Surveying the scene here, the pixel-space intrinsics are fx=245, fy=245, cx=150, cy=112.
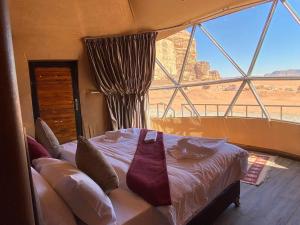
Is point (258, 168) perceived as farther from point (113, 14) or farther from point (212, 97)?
point (113, 14)

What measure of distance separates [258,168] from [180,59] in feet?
10.3

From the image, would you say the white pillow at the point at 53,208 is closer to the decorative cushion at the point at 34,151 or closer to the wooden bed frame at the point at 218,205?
the decorative cushion at the point at 34,151

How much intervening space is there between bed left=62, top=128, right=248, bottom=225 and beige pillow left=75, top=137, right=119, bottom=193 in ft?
0.49

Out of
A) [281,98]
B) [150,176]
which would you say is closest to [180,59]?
[281,98]

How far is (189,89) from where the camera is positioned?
235 inches

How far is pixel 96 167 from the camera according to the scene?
1978mm

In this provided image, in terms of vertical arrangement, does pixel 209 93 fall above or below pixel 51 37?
below

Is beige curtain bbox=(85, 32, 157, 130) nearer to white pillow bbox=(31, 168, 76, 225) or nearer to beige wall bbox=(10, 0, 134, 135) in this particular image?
beige wall bbox=(10, 0, 134, 135)

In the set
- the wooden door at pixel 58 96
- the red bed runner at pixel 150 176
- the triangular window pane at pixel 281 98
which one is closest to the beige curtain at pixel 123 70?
the wooden door at pixel 58 96

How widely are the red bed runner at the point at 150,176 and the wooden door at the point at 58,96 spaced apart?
2.52m

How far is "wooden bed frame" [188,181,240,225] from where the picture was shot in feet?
7.35

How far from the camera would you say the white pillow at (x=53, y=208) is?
1.53m

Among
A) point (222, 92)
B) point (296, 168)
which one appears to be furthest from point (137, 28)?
point (296, 168)

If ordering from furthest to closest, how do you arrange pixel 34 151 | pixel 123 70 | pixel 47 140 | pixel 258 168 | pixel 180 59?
pixel 180 59, pixel 123 70, pixel 258 168, pixel 47 140, pixel 34 151
